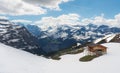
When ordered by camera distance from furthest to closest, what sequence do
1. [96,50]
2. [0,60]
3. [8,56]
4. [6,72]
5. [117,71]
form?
[96,50] → [117,71] → [8,56] → [0,60] → [6,72]

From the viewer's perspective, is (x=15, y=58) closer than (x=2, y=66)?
No

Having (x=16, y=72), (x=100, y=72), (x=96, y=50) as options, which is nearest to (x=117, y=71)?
(x=100, y=72)

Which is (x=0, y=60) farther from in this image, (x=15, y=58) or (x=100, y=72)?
(x=100, y=72)

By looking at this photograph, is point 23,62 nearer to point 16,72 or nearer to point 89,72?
point 16,72

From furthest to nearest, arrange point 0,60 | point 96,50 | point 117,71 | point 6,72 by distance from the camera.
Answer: point 96,50
point 117,71
point 0,60
point 6,72

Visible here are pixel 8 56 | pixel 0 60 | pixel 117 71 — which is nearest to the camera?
pixel 0 60

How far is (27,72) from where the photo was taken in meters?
14.7

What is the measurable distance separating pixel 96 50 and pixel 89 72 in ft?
127

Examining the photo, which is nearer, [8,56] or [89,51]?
[8,56]

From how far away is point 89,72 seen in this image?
112 ft

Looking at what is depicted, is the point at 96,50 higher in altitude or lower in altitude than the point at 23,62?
lower

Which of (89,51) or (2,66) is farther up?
(2,66)

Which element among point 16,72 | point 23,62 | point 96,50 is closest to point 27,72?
point 16,72

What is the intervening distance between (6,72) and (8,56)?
2.54m
